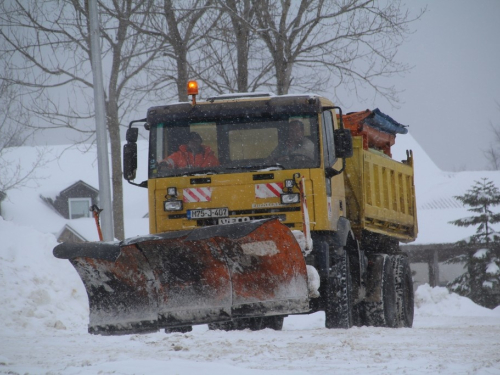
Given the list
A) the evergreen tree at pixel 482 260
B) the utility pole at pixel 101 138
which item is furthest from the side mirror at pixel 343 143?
the evergreen tree at pixel 482 260

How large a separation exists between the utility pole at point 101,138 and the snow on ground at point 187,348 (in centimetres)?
125

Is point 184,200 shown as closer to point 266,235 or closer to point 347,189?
point 266,235

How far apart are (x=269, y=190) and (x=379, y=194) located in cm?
333

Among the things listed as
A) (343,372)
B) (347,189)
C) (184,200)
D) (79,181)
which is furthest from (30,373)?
(79,181)

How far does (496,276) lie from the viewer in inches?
1149

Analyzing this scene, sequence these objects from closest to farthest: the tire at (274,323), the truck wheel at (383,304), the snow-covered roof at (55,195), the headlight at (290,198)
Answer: the headlight at (290,198) → the truck wheel at (383,304) → the tire at (274,323) → the snow-covered roof at (55,195)

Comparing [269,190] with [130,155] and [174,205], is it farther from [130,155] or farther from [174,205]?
[130,155]

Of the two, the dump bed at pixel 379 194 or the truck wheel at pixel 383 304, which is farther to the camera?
the truck wheel at pixel 383 304

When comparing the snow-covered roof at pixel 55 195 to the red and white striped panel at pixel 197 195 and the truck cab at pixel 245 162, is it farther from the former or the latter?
the red and white striped panel at pixel 197 195

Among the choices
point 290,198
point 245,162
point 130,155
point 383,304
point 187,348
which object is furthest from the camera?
point 383,304

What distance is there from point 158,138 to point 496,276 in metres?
22.4

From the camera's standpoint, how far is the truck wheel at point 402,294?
42.3 feet

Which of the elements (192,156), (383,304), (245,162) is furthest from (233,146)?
(383,304)

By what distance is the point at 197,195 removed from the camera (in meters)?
9.13
